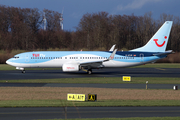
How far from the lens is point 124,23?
97.0 m

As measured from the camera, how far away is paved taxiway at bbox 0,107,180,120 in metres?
13.2

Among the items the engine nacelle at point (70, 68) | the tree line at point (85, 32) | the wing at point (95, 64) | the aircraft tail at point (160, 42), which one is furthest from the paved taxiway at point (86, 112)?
the tree line at point (85, 32)

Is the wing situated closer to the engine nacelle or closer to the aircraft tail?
the engine nacelle

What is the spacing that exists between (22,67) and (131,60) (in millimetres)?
20152

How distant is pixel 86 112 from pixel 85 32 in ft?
258

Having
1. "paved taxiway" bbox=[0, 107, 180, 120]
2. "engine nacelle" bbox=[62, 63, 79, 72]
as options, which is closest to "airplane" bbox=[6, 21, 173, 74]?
"engine nacelle" bbox=[62, 63, 79, 72]

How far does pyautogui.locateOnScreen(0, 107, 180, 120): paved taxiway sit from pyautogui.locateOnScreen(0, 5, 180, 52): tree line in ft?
231

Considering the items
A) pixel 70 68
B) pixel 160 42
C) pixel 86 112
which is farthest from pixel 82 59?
pixel 86 112

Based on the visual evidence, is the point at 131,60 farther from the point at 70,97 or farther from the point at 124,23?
the point at 124,23

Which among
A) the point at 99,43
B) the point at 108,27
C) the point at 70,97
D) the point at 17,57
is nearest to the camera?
the point at 70,97

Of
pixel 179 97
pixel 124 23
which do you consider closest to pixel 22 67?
pixel 179 97

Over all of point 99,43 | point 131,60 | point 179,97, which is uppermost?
point 99,43

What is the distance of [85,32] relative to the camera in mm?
91500

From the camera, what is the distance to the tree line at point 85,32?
8825cm
